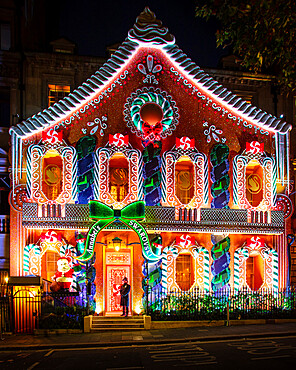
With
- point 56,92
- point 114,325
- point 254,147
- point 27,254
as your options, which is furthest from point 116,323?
point 56,92

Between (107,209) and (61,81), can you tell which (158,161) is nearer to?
(107,209)

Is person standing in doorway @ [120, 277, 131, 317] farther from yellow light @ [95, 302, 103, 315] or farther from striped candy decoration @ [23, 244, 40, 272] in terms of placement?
striped candy decoration @ [23, 244, 40, 272]

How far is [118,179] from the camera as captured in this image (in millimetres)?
20828

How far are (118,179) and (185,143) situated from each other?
3848mm

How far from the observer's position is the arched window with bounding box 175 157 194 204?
2109cm

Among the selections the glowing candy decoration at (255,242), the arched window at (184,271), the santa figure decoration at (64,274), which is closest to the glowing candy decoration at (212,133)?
the glowing candy decoration at (255,242)

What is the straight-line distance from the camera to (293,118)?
24.3 m

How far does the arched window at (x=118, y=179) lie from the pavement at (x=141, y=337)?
6.72 metres

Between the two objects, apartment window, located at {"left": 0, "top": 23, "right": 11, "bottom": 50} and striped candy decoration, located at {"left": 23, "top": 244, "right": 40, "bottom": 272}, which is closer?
striped candy decoration, located at {"left": 23, "top": 244, "right": 40, "bottom": 272}

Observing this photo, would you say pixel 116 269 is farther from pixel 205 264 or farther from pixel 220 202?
pixel 220 202

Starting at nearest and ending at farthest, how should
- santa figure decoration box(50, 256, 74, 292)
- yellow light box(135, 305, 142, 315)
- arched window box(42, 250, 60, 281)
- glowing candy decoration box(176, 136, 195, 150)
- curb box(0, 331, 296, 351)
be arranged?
curb box(0, 331, 296, 351) < santa figure decoration box(50, 256, 74, 292) < yellow light box(135, 305, 142, 315) < arched window box(42, 250, 60, 281) < glowing candy decoration box(176, 136, 195, 150)

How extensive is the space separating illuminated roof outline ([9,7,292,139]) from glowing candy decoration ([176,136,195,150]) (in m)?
2.70

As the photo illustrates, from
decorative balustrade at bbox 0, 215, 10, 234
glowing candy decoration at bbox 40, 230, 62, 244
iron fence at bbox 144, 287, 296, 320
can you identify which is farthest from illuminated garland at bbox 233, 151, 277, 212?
decorative balustrade at bbox 0, 215, 10, 234

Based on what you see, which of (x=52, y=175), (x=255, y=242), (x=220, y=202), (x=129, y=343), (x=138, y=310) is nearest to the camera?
(x=129, y=343)
